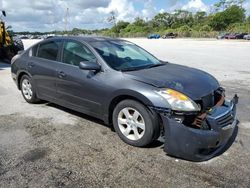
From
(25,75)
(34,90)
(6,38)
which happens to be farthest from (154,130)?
(6,38)

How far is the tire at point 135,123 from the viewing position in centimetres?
383

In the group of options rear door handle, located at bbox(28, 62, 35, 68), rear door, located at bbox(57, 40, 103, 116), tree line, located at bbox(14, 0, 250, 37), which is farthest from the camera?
tree line, located at bbox(14, 0, 250, 37)

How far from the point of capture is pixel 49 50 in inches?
222

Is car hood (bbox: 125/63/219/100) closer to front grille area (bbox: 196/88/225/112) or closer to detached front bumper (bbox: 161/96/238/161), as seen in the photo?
front grille area (bbox: 196/88/225/112)

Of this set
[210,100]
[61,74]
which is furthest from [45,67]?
[210,100]

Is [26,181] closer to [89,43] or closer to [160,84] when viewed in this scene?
[160,84]

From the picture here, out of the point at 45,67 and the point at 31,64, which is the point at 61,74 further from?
the point at 31,64

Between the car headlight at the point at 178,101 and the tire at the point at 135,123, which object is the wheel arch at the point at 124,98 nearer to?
the tire at the point at 135,123

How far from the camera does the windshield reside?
4.59 m

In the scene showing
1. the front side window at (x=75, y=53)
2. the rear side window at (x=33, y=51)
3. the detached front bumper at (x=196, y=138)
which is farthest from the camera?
the rear side window at (x=33, y=51)

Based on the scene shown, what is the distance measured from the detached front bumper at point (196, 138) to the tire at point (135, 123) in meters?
0.22

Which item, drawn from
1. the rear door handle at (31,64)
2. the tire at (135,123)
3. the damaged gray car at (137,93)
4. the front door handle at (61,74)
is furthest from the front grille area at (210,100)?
the rear door handle at (31,64)

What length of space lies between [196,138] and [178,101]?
0.52 metres

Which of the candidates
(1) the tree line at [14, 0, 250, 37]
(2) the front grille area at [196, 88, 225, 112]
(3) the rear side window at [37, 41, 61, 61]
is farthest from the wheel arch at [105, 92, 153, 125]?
(1) the tree line at [14, 0, 250, 37]
